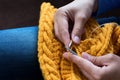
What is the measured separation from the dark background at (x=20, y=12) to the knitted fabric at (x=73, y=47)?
0.68m

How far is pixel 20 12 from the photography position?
Result: 1.44m

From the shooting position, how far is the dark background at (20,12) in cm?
141

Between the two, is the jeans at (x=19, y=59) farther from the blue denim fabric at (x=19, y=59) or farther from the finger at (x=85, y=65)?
the finger at (x=85, y=65)

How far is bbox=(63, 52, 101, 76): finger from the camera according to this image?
2.08 ft

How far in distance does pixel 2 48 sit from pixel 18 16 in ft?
2.37

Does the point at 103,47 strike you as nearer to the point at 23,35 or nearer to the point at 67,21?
the point at 67,21

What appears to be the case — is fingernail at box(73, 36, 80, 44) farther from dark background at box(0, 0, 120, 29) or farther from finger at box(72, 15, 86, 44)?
dark background at box(0, 0, 120, 29)

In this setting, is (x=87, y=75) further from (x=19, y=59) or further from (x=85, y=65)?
(x=19, y=59)

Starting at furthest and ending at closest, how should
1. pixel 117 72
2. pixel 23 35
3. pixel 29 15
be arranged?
pixel 29 15, pixel 23 35, pixel 117 72

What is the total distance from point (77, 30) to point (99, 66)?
0.11 metres

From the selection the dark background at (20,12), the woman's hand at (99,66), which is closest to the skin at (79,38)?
the woman's hand at (99,66)

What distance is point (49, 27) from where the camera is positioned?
0.74m

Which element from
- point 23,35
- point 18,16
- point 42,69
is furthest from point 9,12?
point 42,69

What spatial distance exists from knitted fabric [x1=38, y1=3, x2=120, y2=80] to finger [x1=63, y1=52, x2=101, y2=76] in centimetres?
2
